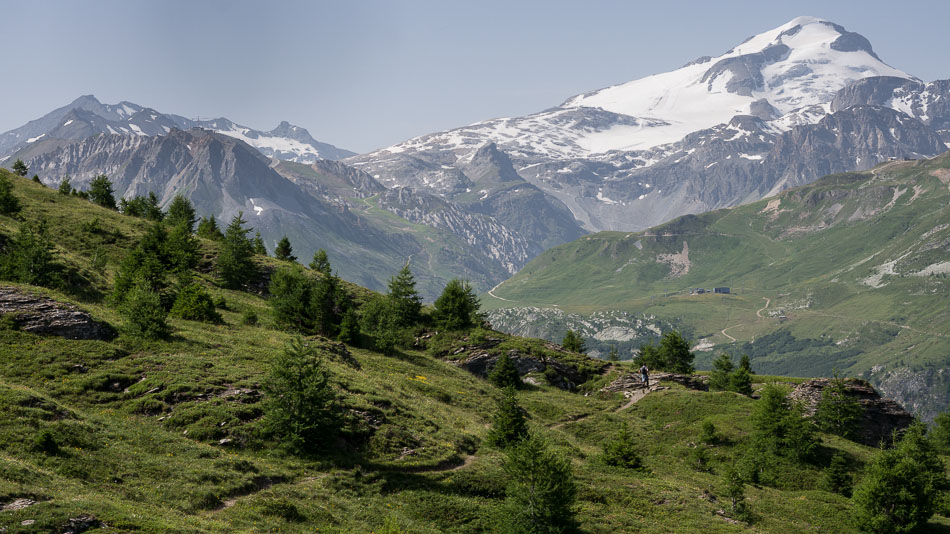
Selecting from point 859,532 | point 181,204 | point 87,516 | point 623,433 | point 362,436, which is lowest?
point 859,532

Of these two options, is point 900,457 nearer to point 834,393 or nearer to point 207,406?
point 834,393

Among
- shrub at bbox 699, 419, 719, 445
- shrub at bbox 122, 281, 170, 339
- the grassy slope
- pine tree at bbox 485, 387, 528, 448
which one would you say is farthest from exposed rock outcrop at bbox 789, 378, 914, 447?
shrub at bbox 122, 281, 170, 339

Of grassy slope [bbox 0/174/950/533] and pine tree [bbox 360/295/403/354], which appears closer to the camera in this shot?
grassy slope [bbox 0/174/950/533]

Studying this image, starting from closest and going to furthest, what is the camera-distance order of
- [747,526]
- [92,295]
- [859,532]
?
[747,526] → [859,532] → [92,295]

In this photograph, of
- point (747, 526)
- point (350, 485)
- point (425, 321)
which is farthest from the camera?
point (425, 321)

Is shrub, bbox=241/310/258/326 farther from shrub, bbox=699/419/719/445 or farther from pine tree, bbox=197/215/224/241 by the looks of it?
shrub, bbox=699/419/719/445

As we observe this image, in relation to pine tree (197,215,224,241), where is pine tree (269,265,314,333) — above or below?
below

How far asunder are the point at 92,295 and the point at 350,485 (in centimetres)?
4282

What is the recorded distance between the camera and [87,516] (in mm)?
24031

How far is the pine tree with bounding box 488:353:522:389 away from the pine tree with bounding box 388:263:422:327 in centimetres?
1910

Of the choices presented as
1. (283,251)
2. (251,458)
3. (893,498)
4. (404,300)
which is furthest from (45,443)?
(283,251)

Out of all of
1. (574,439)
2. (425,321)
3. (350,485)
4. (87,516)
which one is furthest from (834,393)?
(87,516)

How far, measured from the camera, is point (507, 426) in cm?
4947

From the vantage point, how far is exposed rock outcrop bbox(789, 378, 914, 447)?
81.8 m
